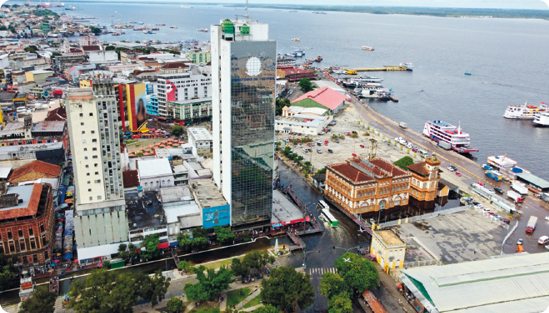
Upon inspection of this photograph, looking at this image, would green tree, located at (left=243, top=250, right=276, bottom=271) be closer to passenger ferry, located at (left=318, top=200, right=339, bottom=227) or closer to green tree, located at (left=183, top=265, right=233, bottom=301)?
green tree, located at (left=183, top=265, right=233, bottom=301)

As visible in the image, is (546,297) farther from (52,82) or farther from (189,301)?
(52,82)

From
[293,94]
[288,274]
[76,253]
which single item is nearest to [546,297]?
[288,274]

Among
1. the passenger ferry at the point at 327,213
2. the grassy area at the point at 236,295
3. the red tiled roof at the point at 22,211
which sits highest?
the red tiled roof at the point at 22,211

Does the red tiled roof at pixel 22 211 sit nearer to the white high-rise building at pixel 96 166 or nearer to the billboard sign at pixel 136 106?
the white high-rise building at pixel 96 166

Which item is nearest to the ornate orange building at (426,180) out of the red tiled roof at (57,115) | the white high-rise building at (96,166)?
the white high-rise building at (96,166)

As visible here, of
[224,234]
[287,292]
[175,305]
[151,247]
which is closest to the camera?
[175,305]

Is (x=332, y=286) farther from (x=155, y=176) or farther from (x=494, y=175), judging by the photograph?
(x=494, y=175)

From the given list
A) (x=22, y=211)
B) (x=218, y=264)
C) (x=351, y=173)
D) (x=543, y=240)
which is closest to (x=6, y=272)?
(x=22, y=211)

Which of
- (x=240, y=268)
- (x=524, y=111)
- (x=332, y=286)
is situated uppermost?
(x=524, y=111)
